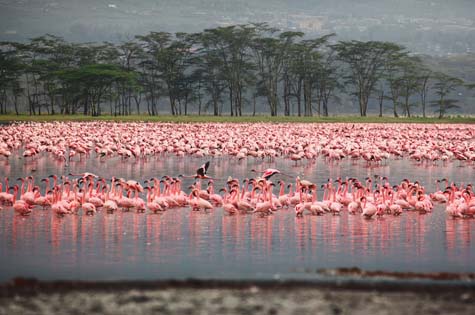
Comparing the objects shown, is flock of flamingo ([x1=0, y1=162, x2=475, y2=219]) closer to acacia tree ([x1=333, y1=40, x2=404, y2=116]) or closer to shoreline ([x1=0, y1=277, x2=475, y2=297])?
shoreline ([x1=0, y1=277, x2=475, y2=297])

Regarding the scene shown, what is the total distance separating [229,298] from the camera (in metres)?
8.70

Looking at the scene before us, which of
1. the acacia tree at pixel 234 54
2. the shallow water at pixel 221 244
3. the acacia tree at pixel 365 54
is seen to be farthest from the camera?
the acacia tree at pixel 365 54

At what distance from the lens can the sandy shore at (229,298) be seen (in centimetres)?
827

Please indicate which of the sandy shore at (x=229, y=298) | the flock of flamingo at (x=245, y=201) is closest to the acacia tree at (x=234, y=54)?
the flock of flamingo at (x=245, y=201)

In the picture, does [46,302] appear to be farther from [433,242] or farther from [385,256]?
[433,242]

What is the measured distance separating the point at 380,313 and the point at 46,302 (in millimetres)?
3486

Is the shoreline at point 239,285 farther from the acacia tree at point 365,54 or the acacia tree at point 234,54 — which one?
the acacia tree at point 365,54

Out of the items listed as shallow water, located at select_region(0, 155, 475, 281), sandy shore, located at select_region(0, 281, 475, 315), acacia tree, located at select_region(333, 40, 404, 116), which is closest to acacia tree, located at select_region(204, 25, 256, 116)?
acacia tree, located at select_region(333, 40, 404, 116)

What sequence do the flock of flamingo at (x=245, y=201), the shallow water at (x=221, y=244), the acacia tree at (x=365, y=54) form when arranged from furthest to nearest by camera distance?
the acacia tree at (x=365, y=54), the flock of flamingo at (x=245, y=201), the shallow water at (x=221, y=244)

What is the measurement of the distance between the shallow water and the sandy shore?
49 centimetres

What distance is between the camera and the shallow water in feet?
32.9

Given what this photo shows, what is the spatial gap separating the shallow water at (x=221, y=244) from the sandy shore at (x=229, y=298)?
486 mm

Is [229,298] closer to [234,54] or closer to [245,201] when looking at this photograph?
[245,201]

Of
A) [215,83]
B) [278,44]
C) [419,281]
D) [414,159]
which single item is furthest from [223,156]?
[215,83]
